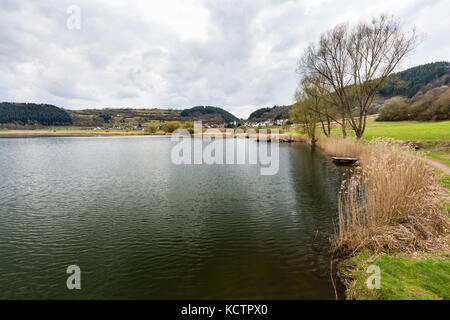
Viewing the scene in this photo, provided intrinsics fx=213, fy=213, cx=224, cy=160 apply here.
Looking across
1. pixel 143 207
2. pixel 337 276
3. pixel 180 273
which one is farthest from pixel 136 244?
pixel 337 276

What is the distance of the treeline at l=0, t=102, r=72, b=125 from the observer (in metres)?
148

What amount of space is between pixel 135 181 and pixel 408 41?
28120mm

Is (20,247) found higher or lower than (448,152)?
lower

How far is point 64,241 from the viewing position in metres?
7.99

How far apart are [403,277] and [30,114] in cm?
21611

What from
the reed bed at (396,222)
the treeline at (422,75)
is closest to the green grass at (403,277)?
the reed bed at (396,222)

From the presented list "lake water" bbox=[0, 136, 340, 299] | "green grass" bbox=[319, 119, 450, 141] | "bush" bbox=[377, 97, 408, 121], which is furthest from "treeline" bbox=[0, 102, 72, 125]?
"bush" bbox=[377, 97, 408, 121]

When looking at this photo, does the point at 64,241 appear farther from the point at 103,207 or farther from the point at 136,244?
the point at 103,207

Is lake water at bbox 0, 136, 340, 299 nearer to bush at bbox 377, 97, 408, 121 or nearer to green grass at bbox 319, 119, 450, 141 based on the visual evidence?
green grass at bbox 319, 119, 450, 141

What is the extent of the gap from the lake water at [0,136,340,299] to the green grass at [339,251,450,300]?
69 centimetres

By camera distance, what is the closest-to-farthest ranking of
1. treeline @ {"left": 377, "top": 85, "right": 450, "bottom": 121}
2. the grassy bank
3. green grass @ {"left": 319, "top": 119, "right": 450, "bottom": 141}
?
the grassy bank, green grass @ {"left": 319, "top": 119, "right": 450, "bottom": 141}, treeline @ {"left": 377, "top": 85, "right": 450, "bottom": 121}

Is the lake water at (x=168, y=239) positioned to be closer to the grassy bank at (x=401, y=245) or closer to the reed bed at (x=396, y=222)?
the grassy bank at (x=401, y=245)
